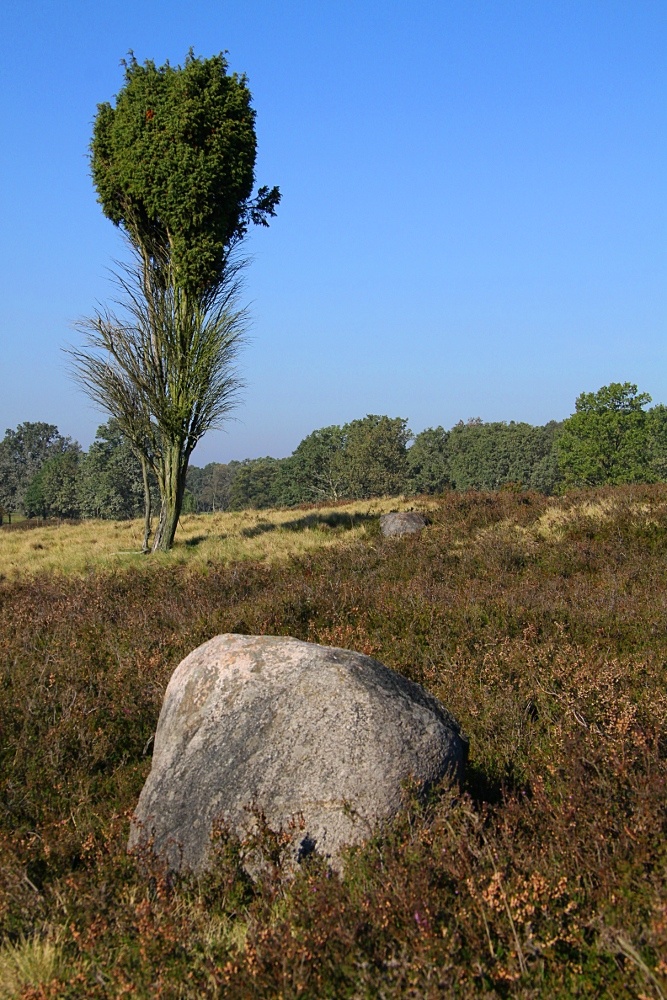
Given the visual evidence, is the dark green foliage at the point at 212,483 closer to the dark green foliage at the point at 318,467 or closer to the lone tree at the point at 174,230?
the dark green foliage at the point at 318,467

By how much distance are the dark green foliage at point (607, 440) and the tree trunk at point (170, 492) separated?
4178 cm

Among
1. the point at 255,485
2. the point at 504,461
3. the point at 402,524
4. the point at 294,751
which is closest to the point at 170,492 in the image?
the point at 402,524

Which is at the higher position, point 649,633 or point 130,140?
point 130,140

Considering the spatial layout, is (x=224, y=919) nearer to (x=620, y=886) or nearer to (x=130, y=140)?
(x=620, y=886)

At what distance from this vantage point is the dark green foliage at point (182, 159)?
16.6m

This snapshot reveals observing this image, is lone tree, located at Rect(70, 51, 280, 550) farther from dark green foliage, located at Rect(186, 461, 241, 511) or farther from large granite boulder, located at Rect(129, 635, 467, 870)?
dark green foliage, located at Rect(186, 461, 241, 511)

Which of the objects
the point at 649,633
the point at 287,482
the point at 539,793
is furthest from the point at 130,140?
the point at 287,482

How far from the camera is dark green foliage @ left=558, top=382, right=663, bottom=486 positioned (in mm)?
52656

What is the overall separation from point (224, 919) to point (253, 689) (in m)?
1.27

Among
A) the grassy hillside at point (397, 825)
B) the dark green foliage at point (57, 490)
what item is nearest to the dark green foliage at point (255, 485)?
the dark green foliage at point (57, 490)

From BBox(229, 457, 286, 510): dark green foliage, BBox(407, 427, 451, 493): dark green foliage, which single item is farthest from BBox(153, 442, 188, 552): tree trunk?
BBox(229, 457, 286, 510): dark green foliage

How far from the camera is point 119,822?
4.24 m

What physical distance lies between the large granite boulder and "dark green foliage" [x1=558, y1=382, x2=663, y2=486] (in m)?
52.0

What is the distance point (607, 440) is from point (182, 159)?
44.9 m
